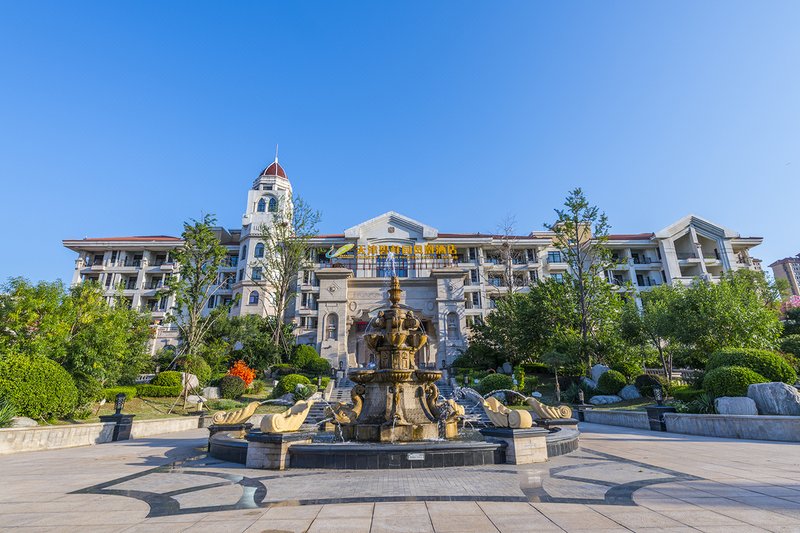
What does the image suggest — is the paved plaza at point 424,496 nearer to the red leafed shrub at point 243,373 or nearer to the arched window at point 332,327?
the red leafed shrub at point 243,373

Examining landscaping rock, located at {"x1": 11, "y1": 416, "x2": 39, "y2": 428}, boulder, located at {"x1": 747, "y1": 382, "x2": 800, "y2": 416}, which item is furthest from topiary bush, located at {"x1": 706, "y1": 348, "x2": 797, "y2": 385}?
landscaping rock, located at {"x1": 11, "y1": 416, "x2": 39, "y2": 428}

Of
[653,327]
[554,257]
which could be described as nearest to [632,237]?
[554,257]

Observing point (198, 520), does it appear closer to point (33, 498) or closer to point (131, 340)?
point (33, 498)

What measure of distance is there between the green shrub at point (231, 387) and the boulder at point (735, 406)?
22.2 m

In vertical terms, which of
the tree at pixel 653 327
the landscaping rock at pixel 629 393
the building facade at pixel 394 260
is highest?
the building facade at pixel 394 260

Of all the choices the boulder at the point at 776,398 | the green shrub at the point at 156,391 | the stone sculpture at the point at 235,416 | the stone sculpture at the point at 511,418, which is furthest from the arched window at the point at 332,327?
the boulder at the point at 776,398

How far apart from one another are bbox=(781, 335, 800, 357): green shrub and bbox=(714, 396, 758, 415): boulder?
1562 centimetres

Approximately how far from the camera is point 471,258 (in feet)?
147

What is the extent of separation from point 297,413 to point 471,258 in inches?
1507

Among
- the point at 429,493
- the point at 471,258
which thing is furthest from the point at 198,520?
the point at 471,258

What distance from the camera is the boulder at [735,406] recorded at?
11.7 meters

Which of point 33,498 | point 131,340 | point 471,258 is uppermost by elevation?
point 471,258

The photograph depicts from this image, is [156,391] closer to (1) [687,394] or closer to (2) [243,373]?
(2) [243,373]

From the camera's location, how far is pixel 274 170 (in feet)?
160
